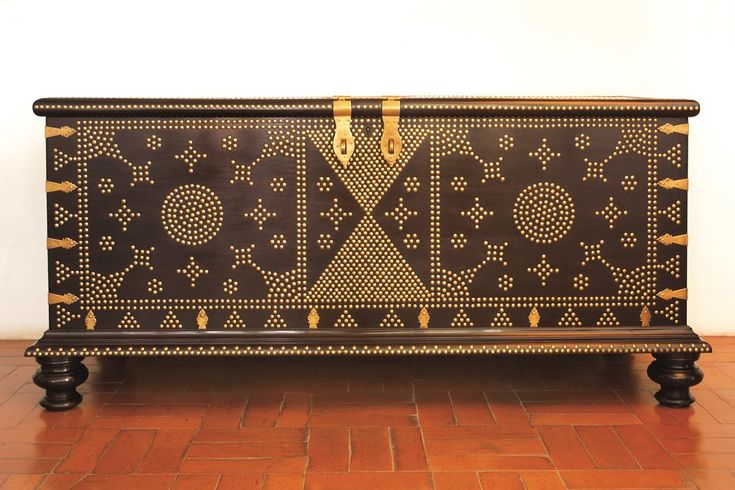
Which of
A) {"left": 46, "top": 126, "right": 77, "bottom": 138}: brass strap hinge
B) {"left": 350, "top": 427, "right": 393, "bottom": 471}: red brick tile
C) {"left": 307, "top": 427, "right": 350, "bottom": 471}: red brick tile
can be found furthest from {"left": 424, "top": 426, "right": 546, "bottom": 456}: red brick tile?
{"left": 46, "top": 126, "right": 77, "bottom": 138}: brass strap hinge

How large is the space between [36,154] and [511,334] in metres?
2.22

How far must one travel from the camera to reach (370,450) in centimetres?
216

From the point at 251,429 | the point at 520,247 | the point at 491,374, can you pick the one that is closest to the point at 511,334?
the point at 520,247

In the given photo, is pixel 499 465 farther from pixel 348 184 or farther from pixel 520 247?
pixel 348 184

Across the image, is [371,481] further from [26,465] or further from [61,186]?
[61,186]

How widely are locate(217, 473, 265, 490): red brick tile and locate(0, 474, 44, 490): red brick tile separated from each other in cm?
47

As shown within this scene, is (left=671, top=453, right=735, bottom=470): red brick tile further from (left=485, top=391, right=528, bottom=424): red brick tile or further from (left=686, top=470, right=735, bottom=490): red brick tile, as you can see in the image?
(left=485, top=391, right=528, bottom=424): red brick tile

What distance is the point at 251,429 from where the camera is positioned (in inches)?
91.4

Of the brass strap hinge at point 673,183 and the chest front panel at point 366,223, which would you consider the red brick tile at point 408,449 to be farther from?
the brass strap hinge at point 673,183

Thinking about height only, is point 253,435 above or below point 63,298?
below

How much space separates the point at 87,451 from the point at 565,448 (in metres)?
1.37
